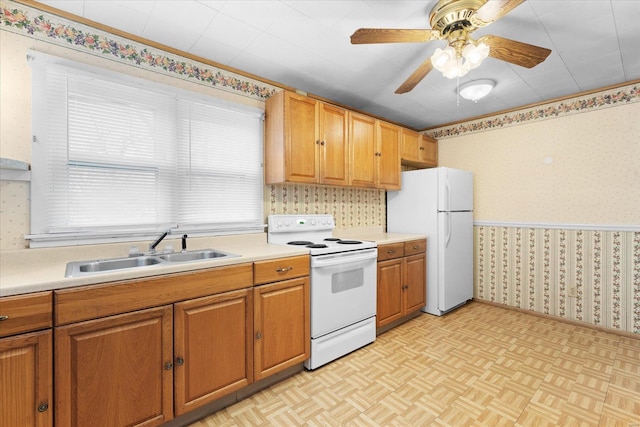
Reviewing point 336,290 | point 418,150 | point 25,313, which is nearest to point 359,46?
point 336,290

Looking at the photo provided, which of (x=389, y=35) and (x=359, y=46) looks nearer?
(x=389, y=35)

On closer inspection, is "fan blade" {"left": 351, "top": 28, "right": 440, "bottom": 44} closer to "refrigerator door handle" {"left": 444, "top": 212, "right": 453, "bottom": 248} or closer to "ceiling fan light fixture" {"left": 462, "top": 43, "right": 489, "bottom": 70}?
"ceiling fan light fixture" {"left": 462, "top": 43, "right": 489, "bottom": 70}

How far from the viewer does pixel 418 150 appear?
12.1ft

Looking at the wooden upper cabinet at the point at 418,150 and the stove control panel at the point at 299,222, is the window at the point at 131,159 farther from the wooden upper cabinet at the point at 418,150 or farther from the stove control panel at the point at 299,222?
the wooden upper cabinet at the point at 418,150

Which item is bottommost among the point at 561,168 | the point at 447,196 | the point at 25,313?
the point at 25,313

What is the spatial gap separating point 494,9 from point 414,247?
7.05 feet

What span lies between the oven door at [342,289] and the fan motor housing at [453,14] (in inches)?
61.9

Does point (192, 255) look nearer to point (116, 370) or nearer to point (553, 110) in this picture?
point (116, 370)

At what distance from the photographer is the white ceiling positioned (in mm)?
1686

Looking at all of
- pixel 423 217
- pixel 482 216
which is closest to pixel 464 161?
pixel 482 216

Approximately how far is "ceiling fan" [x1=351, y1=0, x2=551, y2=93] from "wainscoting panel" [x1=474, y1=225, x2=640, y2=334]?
7.20ft

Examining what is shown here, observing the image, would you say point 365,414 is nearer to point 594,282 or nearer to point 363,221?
point 363,221

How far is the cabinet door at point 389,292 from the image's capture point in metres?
2.70

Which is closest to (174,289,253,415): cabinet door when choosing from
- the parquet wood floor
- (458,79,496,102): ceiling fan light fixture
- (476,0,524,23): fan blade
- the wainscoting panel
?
the parquet wood floor
